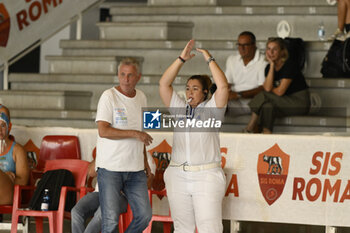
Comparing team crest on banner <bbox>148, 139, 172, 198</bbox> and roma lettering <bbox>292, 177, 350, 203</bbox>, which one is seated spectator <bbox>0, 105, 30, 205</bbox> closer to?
team crest on banner <bbox>148, 139, 172, 198</bbox>

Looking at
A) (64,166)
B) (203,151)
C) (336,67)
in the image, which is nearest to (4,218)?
(64,166)

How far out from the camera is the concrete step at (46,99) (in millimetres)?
9062

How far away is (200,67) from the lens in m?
9.39

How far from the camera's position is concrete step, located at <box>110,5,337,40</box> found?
9.43 metres

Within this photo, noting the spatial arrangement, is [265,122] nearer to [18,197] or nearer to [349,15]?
[349,15]

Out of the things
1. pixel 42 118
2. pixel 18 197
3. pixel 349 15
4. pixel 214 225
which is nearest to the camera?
pixel 214 225

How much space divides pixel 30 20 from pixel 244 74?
11.1ft

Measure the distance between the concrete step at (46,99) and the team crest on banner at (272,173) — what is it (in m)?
3.46

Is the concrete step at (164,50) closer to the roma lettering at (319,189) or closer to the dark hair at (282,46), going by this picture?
the dark hair at (282,46)

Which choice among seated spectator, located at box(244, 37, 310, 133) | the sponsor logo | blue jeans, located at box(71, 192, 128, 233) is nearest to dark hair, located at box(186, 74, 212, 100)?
the sponsor logo

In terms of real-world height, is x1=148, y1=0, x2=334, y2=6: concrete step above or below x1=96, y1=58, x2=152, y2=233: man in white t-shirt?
above

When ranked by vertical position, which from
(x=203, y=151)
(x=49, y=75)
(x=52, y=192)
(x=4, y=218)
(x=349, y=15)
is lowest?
(x=4, y=218)

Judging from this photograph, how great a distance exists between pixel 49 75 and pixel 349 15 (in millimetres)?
3828

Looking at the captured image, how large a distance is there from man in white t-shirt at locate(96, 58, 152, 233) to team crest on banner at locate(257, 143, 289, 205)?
1.36m
